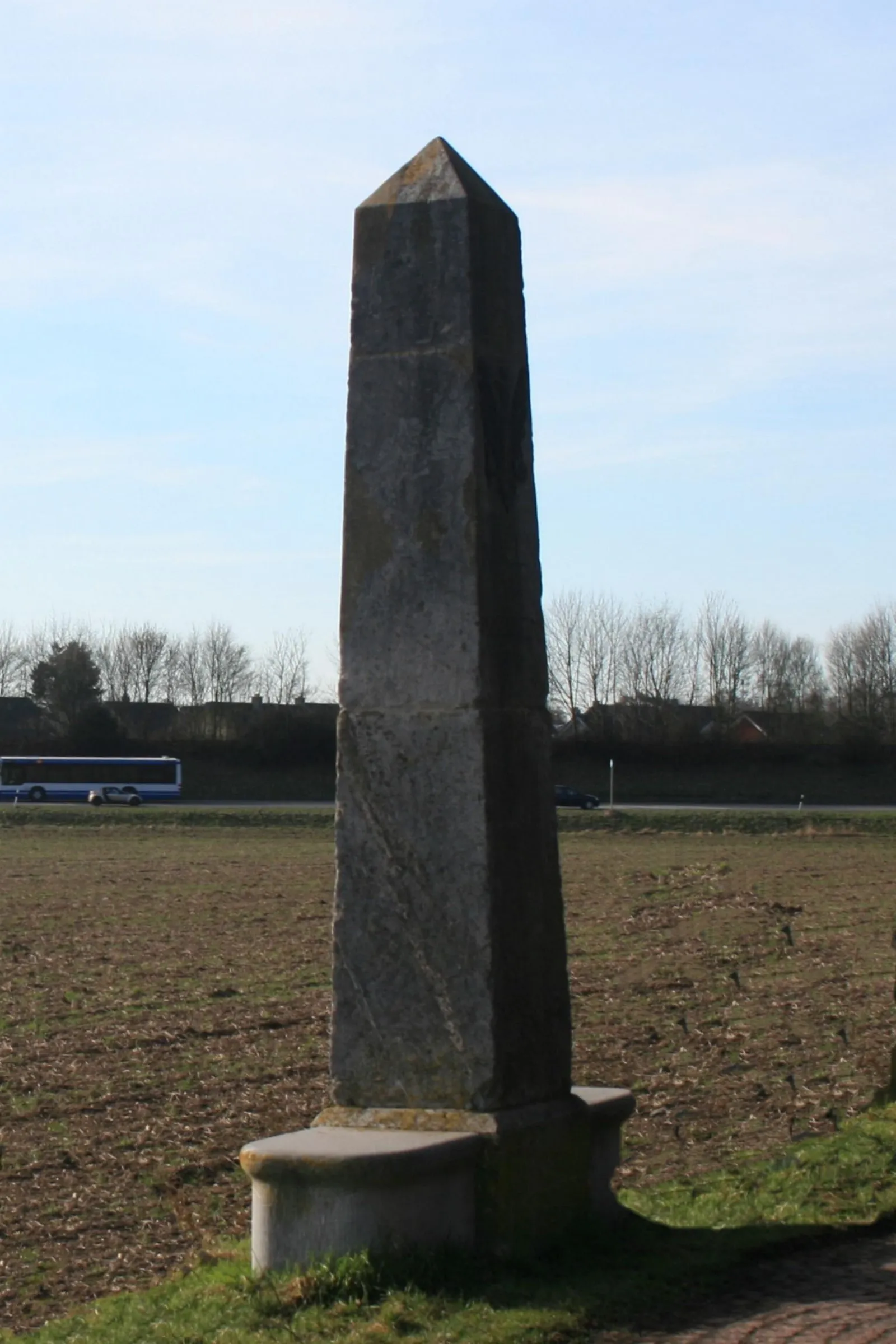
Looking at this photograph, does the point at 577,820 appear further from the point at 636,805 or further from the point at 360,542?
the point at 360,542

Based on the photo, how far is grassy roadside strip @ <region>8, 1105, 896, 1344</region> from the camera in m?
5.58

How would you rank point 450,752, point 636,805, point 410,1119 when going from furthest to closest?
point 636,805
point 450,752
point 410,1119

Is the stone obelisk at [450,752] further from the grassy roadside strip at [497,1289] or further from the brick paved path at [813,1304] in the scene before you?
the brick paved path at [813,1304]

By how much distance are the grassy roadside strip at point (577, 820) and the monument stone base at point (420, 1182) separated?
39.2 metres

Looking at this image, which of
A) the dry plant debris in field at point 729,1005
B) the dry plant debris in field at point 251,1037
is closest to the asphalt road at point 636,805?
the dry plant debris in field at point 729,1005

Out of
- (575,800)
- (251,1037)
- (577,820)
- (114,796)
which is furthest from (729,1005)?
(114,796)

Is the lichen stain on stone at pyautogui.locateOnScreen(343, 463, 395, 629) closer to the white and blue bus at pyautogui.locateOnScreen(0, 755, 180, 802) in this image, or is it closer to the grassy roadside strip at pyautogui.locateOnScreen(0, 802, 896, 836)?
the grassy roadside strip at pyautogui.locateOnScreen(0, 802, 896, 836)

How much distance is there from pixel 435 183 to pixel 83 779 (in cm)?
7004

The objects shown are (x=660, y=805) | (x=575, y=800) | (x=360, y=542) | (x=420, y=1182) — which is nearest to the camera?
(x=420, y=1182)

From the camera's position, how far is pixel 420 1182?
6.06m

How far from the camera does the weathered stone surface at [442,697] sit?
6621 mm

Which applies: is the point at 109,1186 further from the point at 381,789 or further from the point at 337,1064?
the point at 381,789

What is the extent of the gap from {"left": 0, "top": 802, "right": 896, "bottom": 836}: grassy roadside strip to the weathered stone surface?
39.1 meters

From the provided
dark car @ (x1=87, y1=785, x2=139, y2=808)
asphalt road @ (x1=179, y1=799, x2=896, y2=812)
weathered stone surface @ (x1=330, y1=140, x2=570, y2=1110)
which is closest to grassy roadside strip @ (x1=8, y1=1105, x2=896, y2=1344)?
weathered stone surface @ (x1=330, y1=140, x2=570, y2=1110)
